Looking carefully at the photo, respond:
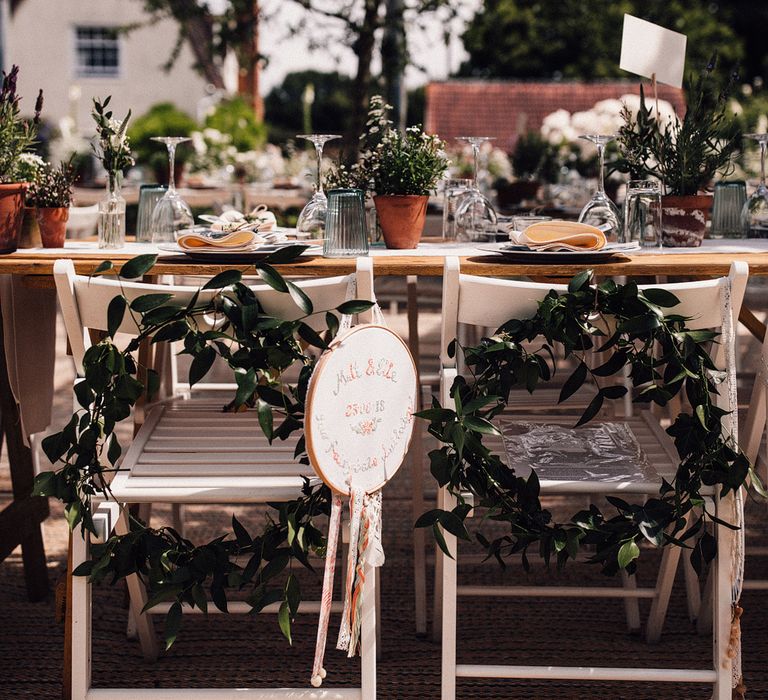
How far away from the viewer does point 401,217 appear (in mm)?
2412

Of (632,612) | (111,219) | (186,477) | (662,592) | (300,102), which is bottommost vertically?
(632,612)

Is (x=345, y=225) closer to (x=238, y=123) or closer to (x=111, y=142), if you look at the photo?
(x=111, y=142)

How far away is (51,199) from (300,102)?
26.4 meters

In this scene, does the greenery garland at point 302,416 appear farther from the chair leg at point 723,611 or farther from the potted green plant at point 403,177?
the potted green plant at point 403,177

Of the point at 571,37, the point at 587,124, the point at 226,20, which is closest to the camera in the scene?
the point at 587,124

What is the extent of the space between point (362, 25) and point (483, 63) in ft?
97.0

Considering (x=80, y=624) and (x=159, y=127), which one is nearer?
(x=80, y=624)

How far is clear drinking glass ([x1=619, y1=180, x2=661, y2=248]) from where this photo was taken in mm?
2500

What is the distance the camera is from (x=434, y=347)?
6234 millimetres

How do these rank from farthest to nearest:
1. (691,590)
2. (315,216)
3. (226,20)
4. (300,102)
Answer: (300,102) < (226,20) < (691,590) < (315,216)

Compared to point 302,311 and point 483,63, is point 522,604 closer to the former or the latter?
point 302,311

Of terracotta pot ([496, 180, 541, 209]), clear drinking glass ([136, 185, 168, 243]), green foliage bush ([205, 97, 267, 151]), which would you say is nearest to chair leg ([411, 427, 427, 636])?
clear drinking glass ([136, 185, 168, 243])

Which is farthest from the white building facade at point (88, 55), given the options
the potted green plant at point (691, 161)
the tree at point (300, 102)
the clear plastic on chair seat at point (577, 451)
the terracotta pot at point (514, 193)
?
the clear plastic on chair seat at point (577, 451)

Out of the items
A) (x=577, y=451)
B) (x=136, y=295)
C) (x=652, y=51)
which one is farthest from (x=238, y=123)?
(x=136, y=295)
